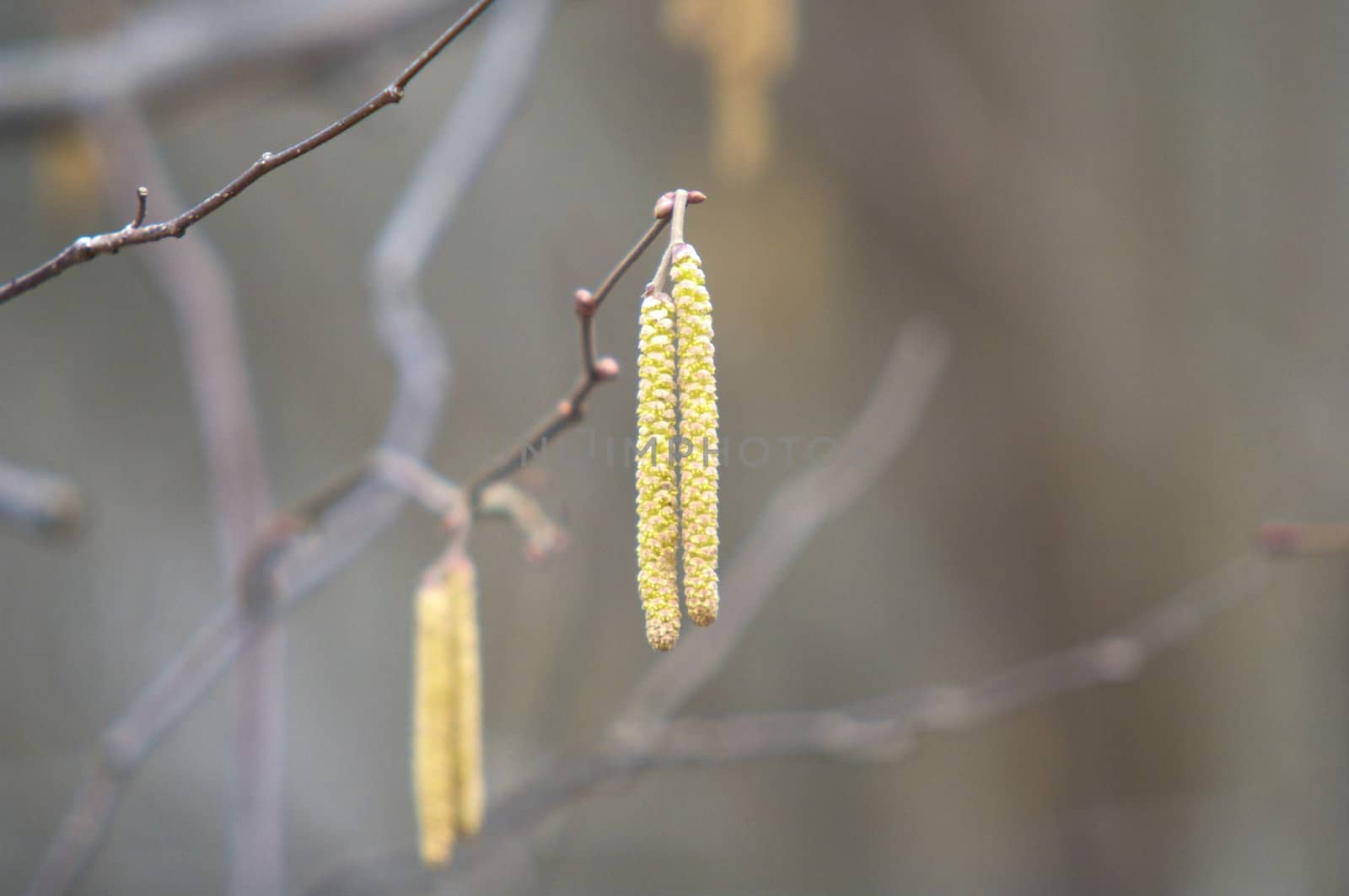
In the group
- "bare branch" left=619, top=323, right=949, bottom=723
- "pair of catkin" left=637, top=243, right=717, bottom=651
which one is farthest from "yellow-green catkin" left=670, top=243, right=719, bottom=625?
"bare branch" left=619, top=323, right=949, bottom=723

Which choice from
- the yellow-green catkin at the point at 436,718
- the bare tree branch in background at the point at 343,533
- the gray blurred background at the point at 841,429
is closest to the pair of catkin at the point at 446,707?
the yellow-green catkin at the point at 436,718

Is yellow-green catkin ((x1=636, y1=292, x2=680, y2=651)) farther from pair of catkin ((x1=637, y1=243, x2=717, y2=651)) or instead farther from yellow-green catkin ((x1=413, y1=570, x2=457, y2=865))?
yellow-green catkin ((x1=413, y1=570, x2=457, y2=865))

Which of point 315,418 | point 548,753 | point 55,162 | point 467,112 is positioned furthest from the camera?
point 315,418

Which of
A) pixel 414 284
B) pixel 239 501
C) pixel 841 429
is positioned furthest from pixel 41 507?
pixel 841 429

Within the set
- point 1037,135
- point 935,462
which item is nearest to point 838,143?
point 1037,135

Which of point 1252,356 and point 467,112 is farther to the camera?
point 1252,356

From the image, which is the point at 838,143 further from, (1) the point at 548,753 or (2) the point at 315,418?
(1) the point at 548,753

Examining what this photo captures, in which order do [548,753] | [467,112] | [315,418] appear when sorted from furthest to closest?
[315,418]
[548,753]
[467,112]
